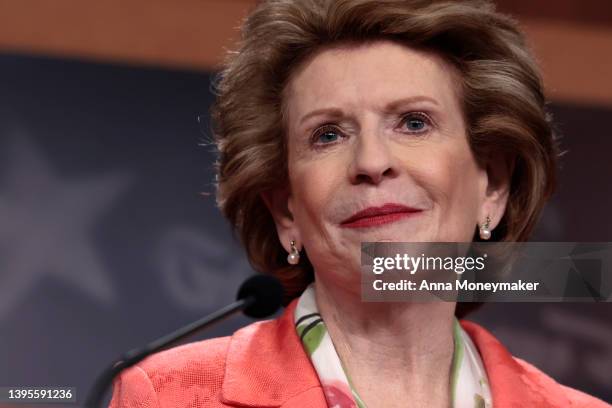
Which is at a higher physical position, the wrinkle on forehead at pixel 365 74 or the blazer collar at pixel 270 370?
the wrinkle on forehead at pixel 365 74

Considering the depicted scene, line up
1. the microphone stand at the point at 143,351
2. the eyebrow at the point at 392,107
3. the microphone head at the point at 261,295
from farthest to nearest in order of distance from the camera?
the eyebrow at the point at 392,107
the microphone head at the point at 261,295
the microphone stand at the point at 143,351

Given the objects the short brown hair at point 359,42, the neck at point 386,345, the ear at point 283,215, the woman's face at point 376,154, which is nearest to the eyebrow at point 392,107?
the woman's face at point 376,154

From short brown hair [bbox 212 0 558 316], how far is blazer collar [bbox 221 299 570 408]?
212 millimetres

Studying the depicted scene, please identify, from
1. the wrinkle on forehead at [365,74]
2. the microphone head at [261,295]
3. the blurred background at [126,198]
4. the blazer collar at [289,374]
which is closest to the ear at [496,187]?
the wrinkle on forehead at [365,74]

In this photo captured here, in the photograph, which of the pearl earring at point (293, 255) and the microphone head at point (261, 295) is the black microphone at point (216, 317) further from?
the pearl earring at point (293, 255)

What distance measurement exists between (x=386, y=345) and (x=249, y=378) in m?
0.28

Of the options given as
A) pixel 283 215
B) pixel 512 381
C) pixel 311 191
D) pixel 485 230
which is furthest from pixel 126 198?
pixel 512 381

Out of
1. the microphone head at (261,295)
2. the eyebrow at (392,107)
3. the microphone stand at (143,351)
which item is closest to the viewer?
the microphone stand at (143,351)

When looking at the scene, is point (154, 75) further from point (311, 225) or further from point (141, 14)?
point (311, 225)

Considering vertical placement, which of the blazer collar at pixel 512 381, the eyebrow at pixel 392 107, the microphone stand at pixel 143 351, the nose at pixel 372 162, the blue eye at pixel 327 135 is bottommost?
the blazer collar at pixel 512 381

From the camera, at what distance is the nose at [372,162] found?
192cm

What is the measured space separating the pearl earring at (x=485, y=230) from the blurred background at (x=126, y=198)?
3.11ft

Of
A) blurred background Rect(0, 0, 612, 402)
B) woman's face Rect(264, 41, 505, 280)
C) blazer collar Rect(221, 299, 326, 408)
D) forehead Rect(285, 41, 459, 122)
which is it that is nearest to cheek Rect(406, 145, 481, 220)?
woman's face Rect(264, 41, 505, 280)

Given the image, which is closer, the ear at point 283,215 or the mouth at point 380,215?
the mouth at point 380,215
